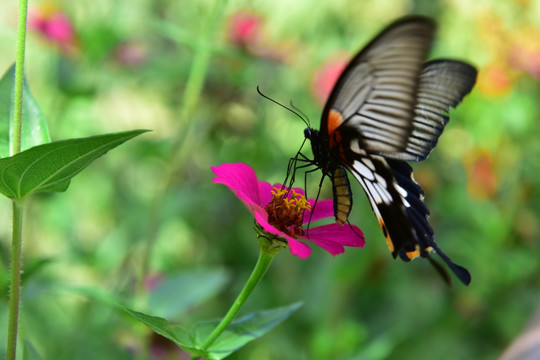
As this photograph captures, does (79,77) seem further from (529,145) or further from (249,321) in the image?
(529,145)

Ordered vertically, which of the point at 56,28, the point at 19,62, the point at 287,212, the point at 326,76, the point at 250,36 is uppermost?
the point at 56,28

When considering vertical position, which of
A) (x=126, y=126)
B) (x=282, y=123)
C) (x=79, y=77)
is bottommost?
(x=282, y=123)

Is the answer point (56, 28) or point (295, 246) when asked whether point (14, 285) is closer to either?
point (295, 246)

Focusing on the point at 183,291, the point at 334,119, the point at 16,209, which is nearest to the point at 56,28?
the point at 183,291

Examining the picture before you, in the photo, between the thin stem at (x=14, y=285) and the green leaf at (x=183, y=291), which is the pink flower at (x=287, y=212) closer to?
the thin stem at (x=14, y=285)

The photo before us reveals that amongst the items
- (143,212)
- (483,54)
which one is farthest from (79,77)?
(483,54)

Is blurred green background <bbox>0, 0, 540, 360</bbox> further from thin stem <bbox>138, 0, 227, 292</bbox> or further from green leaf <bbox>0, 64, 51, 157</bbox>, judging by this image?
green leaf <bbox>0, 64, 51, 157</bbox>
